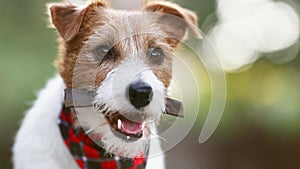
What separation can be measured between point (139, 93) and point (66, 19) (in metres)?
0.66

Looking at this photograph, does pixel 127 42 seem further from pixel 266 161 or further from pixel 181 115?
pixel 266 161

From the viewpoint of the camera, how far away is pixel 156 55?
3.60 m

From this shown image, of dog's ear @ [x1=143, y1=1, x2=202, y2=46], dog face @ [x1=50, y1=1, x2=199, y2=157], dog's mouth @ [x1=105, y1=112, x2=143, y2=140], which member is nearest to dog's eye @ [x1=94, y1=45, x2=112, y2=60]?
dog face @ [x1=50, y1=1, x2=199, y2=157]

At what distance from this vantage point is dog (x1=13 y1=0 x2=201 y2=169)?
3.36 metres

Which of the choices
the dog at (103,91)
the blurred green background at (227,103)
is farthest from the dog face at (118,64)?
the blurred green background at (227,103)

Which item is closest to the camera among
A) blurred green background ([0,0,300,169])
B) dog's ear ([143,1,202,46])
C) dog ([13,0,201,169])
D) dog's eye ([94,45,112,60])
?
dog ([13,0,201,169])

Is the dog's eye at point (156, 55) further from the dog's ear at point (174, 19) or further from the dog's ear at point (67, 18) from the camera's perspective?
the dog's ear at point (67, 18)

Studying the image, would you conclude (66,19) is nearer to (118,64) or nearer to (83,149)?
(118,64)

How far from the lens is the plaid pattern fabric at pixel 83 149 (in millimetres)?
3668

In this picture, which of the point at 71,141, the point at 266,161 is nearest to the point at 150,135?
the point at 71,141

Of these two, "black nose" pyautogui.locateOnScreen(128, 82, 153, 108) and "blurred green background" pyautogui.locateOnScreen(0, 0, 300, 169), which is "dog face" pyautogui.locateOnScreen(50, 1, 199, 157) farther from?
"blurred green background" pyautogui.locateOnScreen(0, 0, 300, 169)

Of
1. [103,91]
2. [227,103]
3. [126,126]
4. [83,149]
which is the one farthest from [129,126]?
[227,103]

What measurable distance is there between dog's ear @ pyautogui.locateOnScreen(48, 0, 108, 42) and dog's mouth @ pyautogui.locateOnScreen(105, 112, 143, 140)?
0.48 metres

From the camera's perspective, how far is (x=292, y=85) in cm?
725
